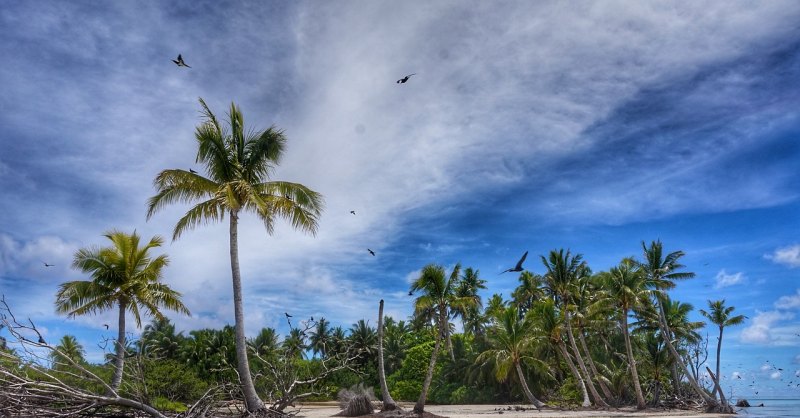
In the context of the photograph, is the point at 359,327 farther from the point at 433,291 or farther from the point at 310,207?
the point at 310,207

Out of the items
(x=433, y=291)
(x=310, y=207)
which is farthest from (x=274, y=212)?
(x=433, y=291)

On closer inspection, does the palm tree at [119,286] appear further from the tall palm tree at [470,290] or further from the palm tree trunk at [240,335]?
the tall palm tree at [470,290]

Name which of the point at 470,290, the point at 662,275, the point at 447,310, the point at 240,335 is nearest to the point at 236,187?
the point at 240,335

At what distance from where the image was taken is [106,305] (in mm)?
23234

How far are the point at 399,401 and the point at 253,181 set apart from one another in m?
34.3

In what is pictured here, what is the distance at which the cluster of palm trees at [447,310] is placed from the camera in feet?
56.5

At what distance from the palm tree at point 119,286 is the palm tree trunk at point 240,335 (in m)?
8.44

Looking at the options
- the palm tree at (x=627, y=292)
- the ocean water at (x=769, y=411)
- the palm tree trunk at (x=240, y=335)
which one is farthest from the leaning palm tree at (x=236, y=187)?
the ocean water at (x=769, y=411)

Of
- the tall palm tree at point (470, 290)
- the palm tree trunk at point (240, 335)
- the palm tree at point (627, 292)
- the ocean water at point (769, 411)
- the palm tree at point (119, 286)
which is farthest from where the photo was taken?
the tall palm tree at point (470, 290)

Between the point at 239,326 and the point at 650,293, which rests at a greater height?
the point at 650,293

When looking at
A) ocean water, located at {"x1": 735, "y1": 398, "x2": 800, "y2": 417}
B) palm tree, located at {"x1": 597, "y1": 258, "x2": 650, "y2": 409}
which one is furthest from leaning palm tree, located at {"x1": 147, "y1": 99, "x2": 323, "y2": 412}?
ocean water, located at {"x1": 735, "y1": 398, "x2": 800, "y2": 417}

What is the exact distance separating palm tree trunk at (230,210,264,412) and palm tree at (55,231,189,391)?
8.44 m

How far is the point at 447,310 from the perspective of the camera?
2939 centimetres

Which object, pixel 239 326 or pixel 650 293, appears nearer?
pixel 239 326
